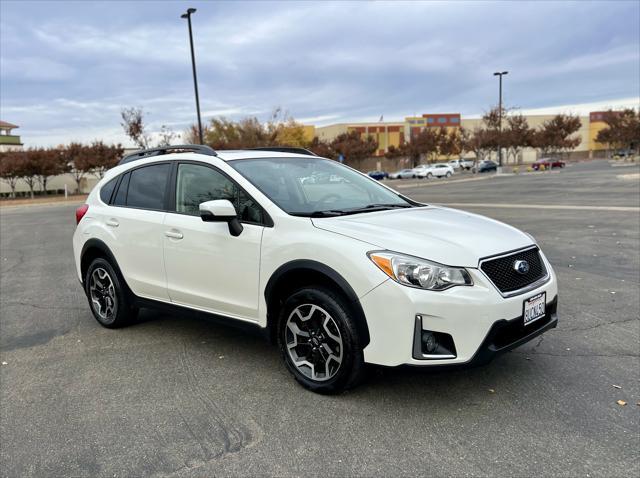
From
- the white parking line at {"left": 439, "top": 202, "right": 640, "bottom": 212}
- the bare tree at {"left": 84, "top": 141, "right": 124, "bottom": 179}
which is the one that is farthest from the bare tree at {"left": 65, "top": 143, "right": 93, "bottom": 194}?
the white parking line at {"left": 439, "top": 202, "right": 640, "bottom": 212}

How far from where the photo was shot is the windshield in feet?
13.3

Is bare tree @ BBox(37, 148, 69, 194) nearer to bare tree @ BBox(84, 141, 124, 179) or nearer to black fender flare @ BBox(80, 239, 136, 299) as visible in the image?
bare tree @ BBox(84, 141, 124, 179)

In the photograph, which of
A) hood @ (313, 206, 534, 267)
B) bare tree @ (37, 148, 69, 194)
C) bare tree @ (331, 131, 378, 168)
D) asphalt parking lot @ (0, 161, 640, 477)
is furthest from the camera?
bare tree @ (331, 131, 378, 168)

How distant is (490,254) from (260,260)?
5.15ft

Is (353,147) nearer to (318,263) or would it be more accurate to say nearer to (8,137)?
(8,137)

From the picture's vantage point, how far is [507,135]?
65312 mm

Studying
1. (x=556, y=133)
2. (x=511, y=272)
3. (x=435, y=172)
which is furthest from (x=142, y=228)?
(x=556, y=133)

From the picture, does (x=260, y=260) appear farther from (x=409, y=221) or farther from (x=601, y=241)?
(x=601, y=241)

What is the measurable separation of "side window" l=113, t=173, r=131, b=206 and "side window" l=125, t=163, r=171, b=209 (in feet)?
0.22

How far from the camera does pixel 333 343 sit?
3.56 m

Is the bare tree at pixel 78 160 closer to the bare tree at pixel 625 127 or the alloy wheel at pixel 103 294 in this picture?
the alloy wheel at pixel 103 294

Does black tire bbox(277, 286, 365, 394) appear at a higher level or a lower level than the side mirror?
lower

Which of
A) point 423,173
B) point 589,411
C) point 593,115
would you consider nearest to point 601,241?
point 589,411

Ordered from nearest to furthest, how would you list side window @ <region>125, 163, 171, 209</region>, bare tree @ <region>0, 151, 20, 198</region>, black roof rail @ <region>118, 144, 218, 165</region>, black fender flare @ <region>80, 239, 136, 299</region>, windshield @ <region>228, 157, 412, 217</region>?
windshield @ <region>228, 157, 412, 217</region> < black roof rail @ <region>118, 144, 218, 165</region> < side window @ <region>125, 163, 171, 209</region> < black fender flare @ <region>80, 239, 136, 299</region> < bare tree @ <region>0, 151, 20, 198</region>
